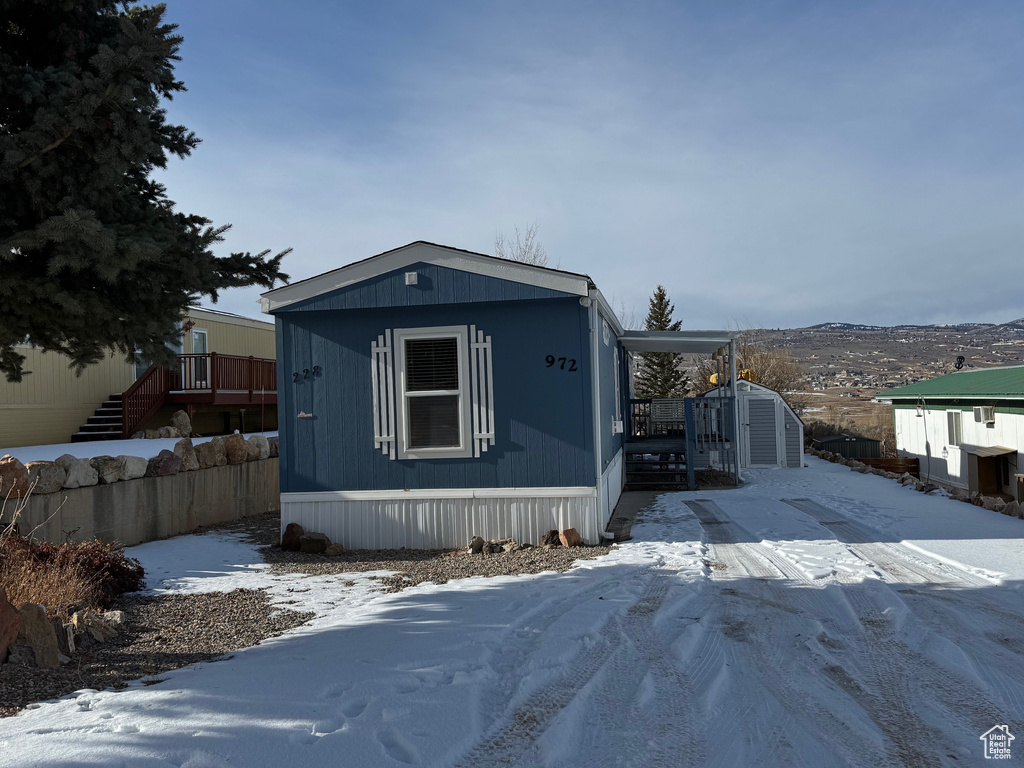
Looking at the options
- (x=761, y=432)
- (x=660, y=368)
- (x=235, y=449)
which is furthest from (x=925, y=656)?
(x=660, y=368)

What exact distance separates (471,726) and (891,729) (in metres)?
1.92

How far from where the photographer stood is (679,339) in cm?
1219

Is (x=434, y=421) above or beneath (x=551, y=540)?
above

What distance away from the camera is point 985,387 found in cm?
1766

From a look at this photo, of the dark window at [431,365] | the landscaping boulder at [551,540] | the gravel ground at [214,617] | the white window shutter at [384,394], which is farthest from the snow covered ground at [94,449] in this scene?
the landscaping boulder at [551,540]

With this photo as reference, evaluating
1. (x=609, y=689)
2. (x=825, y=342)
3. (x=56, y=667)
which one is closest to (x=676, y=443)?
(x=609, y=689)

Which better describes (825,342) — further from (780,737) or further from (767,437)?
(780,737)

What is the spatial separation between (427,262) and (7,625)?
5.05 meters

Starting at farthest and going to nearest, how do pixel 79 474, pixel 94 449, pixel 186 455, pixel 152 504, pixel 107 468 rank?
pixel 94 449
pixel 186 455
pixel 152 504
pixel 107 468
pixel 79 474

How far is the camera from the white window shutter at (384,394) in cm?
784

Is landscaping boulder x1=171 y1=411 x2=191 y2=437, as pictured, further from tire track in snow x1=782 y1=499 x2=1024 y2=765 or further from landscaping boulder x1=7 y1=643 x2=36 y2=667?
tire track in snow x1=782 y1=499 x2=1024 y2=765

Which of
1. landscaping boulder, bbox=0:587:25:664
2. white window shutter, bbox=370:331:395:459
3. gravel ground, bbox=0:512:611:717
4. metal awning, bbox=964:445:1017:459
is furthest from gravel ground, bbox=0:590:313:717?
metal awning, bbox=964:445:1017:459

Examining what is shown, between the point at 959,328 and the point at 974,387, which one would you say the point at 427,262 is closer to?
the point at 974,387

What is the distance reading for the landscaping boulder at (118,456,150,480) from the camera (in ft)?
26.1
